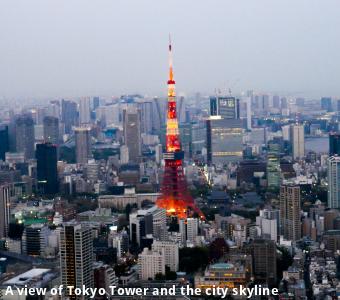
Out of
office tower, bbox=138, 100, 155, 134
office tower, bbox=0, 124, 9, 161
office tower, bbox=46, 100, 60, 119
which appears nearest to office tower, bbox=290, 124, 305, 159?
office tower, bbox=138, 100, 155, 134

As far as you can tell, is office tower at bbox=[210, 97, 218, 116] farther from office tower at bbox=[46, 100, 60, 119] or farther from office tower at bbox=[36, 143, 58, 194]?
office tower at bbox=[36, 143, 58, 194]

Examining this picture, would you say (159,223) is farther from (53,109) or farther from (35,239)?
(53,109)

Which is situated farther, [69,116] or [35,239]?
[69,116]

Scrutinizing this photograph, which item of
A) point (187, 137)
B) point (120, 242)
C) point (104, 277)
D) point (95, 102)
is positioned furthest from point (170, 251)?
point (95, 102)

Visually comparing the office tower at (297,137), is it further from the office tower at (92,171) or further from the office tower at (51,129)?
the office tower at (51,129)

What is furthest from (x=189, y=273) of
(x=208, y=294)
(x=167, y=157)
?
(x=167, y=157)

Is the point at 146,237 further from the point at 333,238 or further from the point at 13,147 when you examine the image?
the point at 13,147
